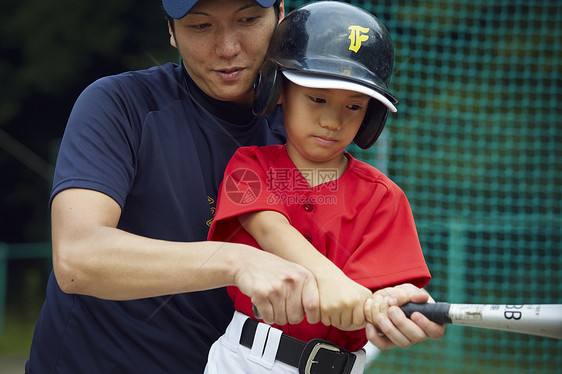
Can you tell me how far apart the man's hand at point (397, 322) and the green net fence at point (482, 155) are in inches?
193

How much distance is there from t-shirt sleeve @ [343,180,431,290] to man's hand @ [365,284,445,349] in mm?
134

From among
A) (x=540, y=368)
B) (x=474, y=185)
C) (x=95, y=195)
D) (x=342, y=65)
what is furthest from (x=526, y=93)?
(x=95, y=195)

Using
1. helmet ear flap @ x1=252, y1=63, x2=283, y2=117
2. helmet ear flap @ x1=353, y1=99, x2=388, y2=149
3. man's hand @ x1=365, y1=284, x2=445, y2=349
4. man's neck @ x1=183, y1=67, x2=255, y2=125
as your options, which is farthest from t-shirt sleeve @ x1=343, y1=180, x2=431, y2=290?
man's neck @ x1=183, y1=67, x2=255, y2=125

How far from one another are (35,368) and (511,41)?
21.1 ft

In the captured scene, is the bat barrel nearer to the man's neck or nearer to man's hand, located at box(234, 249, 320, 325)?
man's hand, located at box(234, 249, 320, 325)

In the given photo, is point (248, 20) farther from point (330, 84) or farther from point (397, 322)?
point (397, 322)

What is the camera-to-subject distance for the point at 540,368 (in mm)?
6461

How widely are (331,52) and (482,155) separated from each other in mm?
5771

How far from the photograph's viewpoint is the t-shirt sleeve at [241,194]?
5.64 feet

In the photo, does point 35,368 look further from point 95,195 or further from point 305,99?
point 305,99

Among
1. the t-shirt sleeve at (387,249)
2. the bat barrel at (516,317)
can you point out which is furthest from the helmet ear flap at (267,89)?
the bat barrel at (516,317)

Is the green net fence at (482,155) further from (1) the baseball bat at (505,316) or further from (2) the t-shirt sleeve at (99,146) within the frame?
(1) the baseball bat at (505,316)

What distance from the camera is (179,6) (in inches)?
72.9

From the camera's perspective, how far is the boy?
1698 mm
